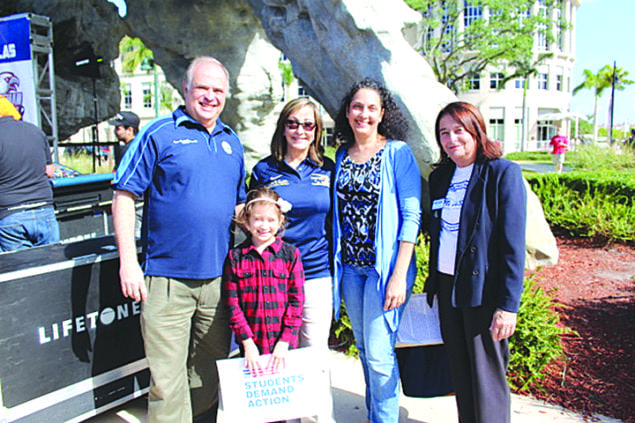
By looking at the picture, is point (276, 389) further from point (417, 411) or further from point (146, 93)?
point (146, 93)

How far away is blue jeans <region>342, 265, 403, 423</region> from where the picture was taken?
2.73 m

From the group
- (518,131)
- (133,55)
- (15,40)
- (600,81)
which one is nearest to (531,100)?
(518,131)

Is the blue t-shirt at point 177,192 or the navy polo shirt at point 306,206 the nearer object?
the blue t-shirt at point 177,192

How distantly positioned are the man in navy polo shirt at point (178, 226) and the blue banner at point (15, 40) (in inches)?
315

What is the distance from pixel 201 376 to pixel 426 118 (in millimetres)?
3455

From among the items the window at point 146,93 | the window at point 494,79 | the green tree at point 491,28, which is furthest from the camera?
the window at point 146,93

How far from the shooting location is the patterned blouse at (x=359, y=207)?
2713mm

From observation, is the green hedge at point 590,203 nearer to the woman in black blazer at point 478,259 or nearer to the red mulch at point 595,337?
the red mulch at point 595,337

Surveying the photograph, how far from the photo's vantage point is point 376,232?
2.69 metres

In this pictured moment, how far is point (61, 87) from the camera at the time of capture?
14125mm

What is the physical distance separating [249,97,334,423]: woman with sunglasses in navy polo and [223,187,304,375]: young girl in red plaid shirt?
0.37ft

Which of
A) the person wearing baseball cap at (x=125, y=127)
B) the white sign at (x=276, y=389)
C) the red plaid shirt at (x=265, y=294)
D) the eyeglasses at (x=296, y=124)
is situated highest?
the person wearing baseball cap at (x=125, y=127)

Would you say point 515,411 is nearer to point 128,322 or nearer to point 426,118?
point 128,322

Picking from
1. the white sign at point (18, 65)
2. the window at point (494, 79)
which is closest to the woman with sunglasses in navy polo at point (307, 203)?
the white sign at point (18, 65)
